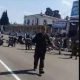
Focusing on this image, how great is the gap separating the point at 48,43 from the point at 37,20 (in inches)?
3831

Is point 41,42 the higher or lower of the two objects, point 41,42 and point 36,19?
the lower

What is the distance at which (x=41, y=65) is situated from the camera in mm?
14188

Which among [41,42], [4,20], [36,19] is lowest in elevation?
[41,42]

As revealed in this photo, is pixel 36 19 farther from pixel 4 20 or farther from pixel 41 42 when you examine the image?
pixel 41 42

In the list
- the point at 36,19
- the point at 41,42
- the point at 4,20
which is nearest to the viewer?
the point at 41,42

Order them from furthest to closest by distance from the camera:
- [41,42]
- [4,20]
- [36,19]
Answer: [4,20] < [36,19] < [41,42]

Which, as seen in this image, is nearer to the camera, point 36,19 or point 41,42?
point 41,42

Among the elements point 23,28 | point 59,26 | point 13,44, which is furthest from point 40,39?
point 23,28

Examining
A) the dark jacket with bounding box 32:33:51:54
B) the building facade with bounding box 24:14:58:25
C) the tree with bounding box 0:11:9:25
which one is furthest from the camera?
the tree with bounding box 0:11:9:25

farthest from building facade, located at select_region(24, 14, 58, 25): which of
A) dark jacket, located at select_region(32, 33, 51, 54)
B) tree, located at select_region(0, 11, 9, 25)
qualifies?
dark jacket, located at select_region(32, 33, 51, 54)

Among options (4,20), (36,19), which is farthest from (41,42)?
(4,20)

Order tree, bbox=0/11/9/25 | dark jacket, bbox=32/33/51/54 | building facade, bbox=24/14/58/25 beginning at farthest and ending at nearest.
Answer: tree, bbox=0/11/9/25 < building facade, bbox=24/14/58/25 < dark jacket, bbox=32/33/51/54

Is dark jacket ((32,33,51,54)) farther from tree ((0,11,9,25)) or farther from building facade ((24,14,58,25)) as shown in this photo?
tree ((0,11,9,25))

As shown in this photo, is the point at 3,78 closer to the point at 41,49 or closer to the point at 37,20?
the point at 41,49
